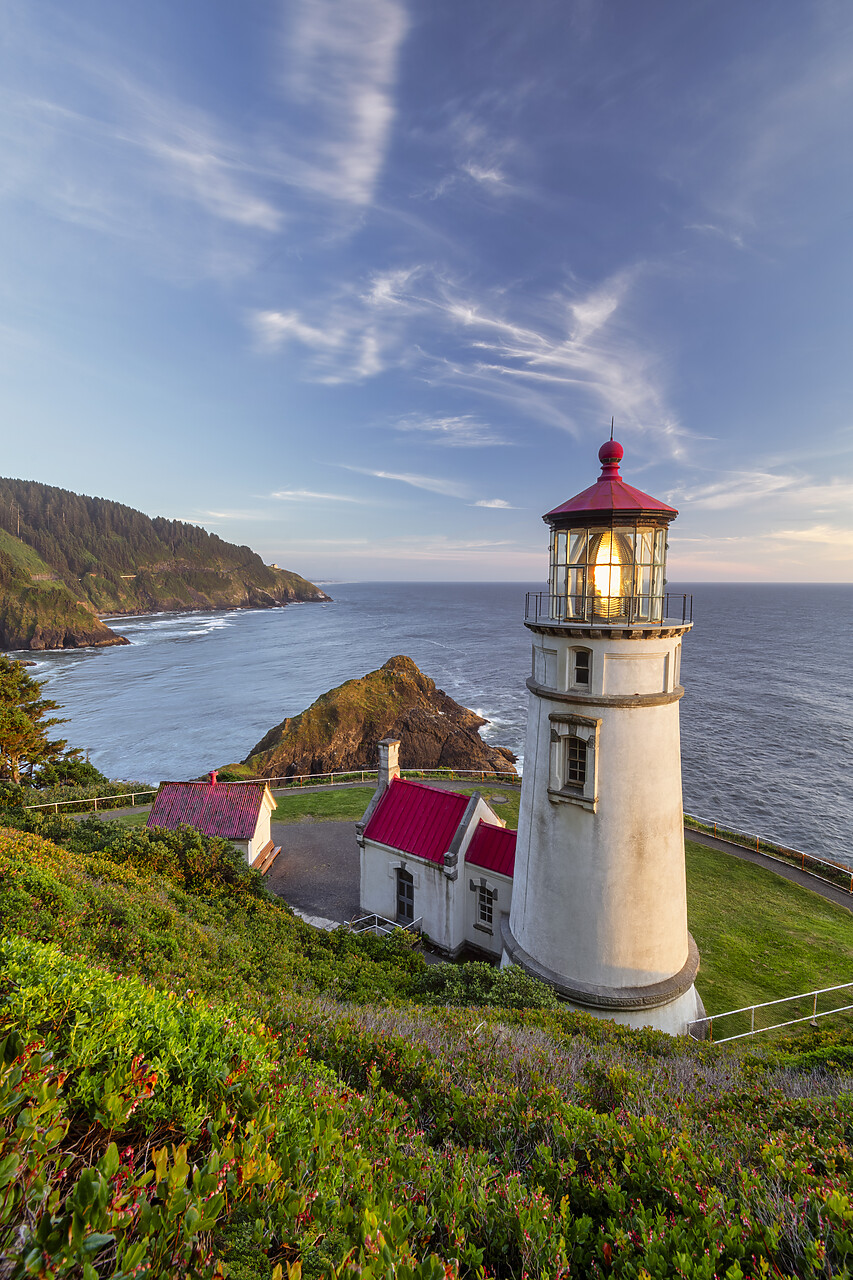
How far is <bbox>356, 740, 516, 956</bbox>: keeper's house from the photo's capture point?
46.0 ft

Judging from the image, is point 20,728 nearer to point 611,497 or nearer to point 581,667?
point 581,667

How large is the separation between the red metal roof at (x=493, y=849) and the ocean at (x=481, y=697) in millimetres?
22383

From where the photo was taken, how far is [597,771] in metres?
9.60

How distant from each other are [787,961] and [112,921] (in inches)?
653

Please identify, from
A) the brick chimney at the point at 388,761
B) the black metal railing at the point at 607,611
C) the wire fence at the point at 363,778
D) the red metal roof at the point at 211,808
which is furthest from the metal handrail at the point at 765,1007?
the wire fence at the point at 363,778

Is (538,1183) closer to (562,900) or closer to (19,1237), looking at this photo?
(19,1237)

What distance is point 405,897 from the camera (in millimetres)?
15133

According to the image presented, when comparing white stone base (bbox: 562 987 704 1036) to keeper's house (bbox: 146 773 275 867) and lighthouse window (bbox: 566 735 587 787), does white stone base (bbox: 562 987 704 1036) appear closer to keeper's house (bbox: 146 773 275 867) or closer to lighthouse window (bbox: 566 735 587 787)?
lighthouse window (bbox: 566 735 587 787)

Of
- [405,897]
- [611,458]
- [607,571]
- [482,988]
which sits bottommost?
[405,897]

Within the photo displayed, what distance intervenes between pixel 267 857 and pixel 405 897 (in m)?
6.32

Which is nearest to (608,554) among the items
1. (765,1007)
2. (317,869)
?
(765,1007)

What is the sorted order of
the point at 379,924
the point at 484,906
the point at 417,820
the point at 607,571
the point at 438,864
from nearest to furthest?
the point at 607,571 < the point at 438,864 < the point at 484,906 < the point at 417,820 < the point at 379,924

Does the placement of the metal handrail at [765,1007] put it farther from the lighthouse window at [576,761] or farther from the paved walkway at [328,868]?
the paved walkway at [328,868]

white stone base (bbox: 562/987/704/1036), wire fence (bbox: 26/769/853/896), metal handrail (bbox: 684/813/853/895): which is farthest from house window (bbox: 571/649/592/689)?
metal handrail (bbox: 684/813/853/895)
